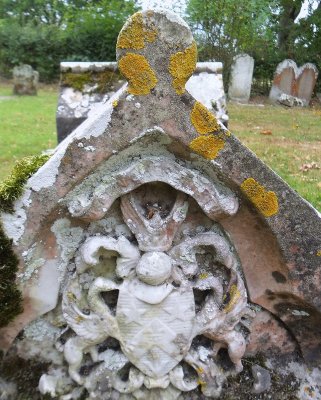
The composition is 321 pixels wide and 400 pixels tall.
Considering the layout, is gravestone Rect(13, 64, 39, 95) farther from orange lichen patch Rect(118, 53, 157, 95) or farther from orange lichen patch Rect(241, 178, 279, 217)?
orange lichen patch Rect(241, 178, 279, 217)

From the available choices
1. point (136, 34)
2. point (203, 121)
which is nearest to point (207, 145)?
point (203, 121)

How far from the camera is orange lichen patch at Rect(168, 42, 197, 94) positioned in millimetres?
1858

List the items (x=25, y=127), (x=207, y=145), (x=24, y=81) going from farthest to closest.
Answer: (x=24, y=81)
(x=25, y=127)
(x=207, y=145)

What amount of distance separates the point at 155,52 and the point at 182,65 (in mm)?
116

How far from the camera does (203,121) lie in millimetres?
1918

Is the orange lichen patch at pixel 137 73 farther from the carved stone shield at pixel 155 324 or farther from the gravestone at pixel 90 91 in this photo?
the gravestone at pixel 90 91

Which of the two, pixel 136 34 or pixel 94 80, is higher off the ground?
Result: pixel 136 34

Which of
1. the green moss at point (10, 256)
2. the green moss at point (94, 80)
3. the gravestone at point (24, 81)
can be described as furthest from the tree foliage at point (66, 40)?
the green moss at point (10, 256)

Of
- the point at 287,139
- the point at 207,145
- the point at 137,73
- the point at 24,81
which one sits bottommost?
the point at 24,81

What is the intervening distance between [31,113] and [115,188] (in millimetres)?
9711

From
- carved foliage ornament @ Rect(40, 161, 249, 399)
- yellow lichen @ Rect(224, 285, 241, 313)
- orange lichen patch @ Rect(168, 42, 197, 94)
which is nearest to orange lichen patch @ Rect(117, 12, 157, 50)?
orange lichen patch @ Rect(168, 42, 197, 94)

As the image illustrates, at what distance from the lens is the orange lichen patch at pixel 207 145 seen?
193 centimetres

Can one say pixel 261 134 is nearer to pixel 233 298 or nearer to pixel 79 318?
pixel 233 298

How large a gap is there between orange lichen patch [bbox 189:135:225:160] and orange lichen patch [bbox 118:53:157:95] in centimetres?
28
